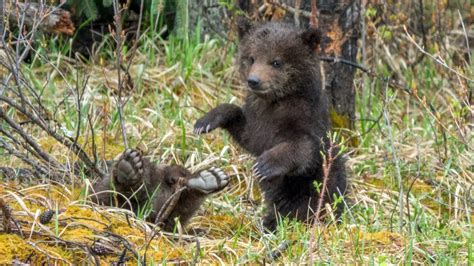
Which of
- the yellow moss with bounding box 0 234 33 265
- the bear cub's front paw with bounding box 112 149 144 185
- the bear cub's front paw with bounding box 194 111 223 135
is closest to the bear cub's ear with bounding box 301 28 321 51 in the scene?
the bear cub's front paw with bounding box 194 111 223 135

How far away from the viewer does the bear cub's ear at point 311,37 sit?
664cm

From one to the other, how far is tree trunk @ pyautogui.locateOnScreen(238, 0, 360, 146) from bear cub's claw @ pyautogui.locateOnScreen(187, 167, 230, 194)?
2.11 m

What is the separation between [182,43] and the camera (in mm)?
9195

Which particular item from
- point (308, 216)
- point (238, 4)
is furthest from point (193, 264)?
point (238, 4)

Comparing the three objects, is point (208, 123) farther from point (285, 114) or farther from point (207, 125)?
point (285, 114)

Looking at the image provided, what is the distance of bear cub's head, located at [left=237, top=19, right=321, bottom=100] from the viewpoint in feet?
21.6

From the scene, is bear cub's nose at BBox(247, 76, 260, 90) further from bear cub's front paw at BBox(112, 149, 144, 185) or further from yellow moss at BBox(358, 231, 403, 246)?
yellow moss at BBox(358, 231, 403, 246)

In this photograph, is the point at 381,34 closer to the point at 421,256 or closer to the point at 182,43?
the point at 182,43

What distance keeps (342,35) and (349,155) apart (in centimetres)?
93

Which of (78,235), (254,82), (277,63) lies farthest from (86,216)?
(277,63)

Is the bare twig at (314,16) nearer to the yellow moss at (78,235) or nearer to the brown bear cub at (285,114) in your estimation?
the brown bear cub at (285,114)

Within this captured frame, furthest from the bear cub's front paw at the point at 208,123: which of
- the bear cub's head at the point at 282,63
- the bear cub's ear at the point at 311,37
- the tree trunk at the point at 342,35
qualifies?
the tree trunk at the point at 342,35

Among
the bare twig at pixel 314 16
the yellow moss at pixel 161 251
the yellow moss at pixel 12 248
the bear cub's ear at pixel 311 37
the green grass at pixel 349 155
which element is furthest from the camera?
the bare twig at pixel 314 16

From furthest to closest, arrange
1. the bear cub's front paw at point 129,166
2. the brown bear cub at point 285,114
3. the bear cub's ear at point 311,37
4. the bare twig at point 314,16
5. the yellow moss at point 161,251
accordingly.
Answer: the bare twig at point 314,16
the bear cub's ear at point 311,37
the brown bear cub at point 285,114
the bear cub's front paw at point 129,166
the yellow moss at point 161,251
